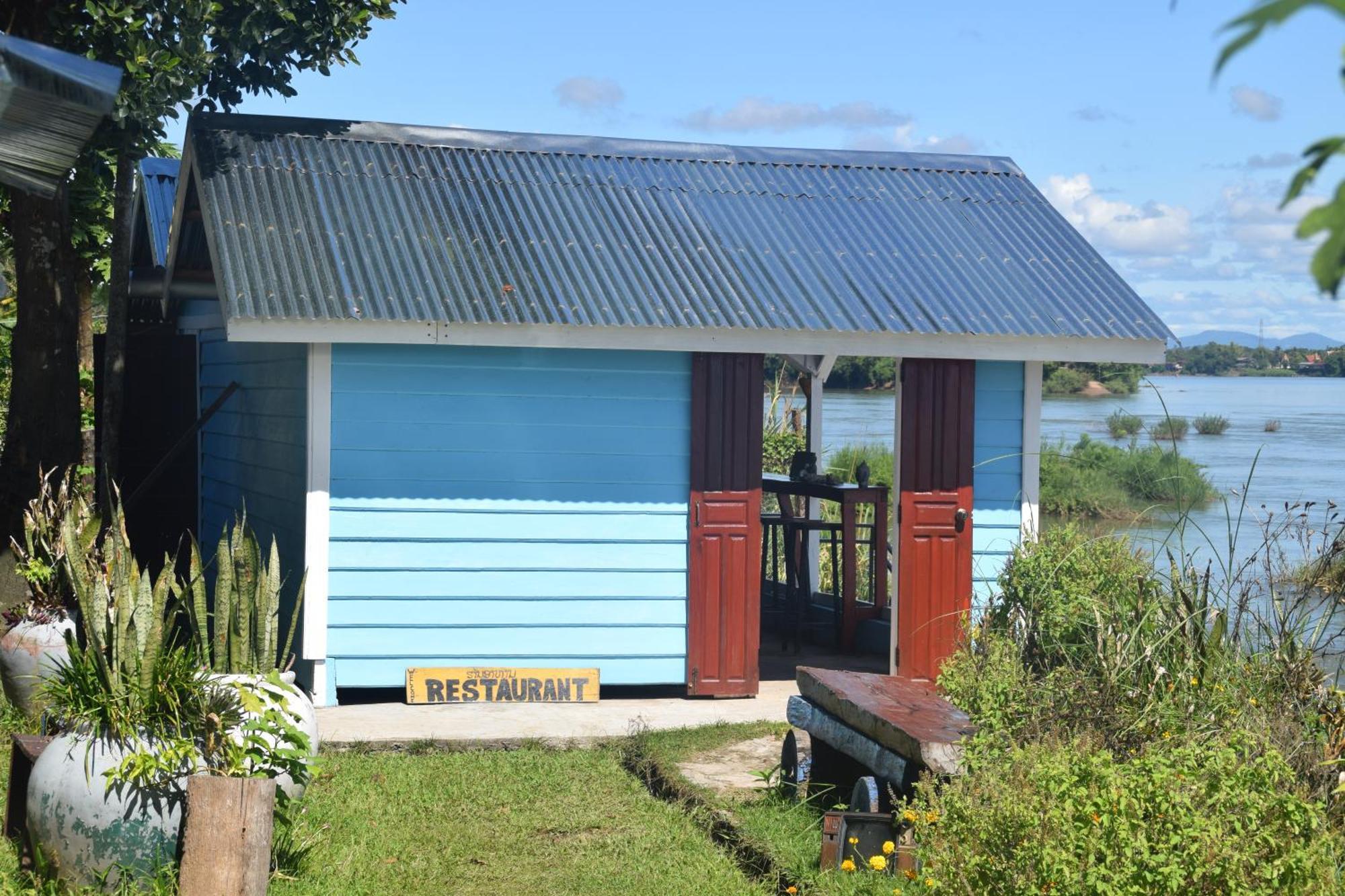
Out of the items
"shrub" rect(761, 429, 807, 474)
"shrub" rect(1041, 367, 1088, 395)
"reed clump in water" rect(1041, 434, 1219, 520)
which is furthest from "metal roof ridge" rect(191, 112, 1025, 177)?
"shrub" rect(1041, 367, 1088, 395)

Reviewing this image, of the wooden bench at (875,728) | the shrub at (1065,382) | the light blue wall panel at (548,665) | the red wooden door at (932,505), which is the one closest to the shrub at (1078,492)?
the shrub at (1065,382)

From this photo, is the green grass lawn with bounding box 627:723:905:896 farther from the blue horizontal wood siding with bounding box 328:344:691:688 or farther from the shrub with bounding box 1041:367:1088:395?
the shrub with bounding box 1041:367:1088:395

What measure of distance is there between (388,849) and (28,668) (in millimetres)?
2981

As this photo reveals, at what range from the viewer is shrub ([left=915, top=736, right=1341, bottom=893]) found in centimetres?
409

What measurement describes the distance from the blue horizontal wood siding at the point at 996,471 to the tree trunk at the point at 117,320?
22.9ft

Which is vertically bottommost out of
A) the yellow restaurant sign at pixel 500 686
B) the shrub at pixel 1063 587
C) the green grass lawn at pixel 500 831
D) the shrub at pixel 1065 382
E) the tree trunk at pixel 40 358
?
the green grass lawn at pixel 500 831

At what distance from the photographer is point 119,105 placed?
372 inches

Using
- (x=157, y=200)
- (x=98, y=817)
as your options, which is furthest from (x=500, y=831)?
(x=157, y=200)

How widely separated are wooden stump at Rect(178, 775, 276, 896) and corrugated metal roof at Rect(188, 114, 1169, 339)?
12.5 feet

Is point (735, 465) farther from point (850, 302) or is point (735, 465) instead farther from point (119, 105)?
point (119, 105)

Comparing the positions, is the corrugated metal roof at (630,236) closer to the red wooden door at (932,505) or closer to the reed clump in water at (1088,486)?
the red wooden door at (932,505)

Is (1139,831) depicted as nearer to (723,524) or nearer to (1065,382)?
(723,524)

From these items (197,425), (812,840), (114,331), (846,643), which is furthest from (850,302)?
(114,331)

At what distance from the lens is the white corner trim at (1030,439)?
9.68 meters
